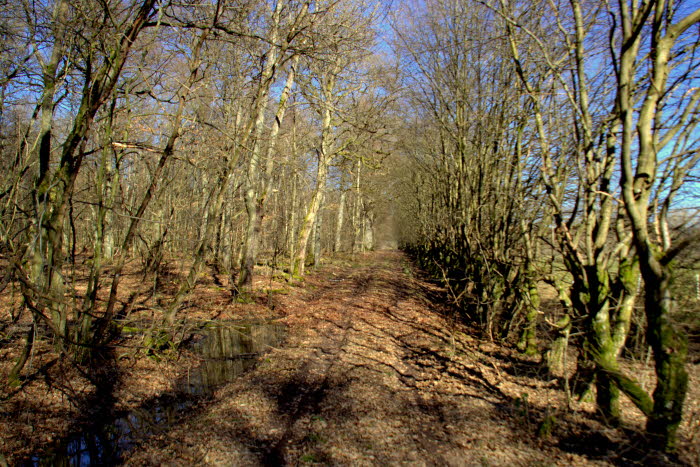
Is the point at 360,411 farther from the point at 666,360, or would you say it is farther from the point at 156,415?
the point at 666,360

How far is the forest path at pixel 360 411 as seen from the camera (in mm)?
3680

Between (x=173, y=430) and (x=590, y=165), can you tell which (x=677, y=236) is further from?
(x=173, y=430)

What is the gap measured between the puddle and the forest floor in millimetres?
173

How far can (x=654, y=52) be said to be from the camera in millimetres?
3822

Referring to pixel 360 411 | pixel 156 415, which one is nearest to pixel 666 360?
pixel 360 411

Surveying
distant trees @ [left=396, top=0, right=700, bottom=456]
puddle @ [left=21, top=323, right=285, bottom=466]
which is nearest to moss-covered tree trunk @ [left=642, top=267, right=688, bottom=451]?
Answer: distant trees @ [left=396, top=0, right=700, bottom=456]

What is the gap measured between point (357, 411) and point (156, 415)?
2375mm

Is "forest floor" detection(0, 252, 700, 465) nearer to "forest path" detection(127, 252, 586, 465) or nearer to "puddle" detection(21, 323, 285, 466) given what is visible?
"forest path" detection(127, 252, 586, 465)

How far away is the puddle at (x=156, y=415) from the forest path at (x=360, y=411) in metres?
0.28

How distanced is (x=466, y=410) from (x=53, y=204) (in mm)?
5793

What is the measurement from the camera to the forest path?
368 centimetres

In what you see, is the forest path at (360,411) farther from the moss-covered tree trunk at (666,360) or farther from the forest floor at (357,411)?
the moss-covered tree trunk at (666,360)

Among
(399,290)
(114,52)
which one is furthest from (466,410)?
(399,290)

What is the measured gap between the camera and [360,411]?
4.56m
